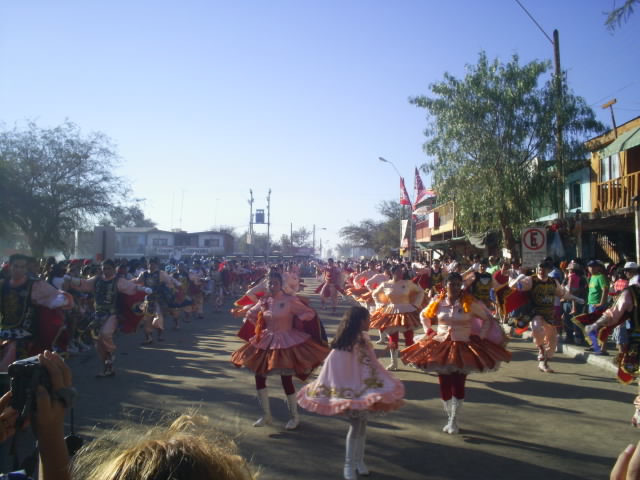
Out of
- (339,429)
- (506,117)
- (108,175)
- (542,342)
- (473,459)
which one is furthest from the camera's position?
(108,175)

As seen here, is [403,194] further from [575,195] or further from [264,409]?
[264,409]

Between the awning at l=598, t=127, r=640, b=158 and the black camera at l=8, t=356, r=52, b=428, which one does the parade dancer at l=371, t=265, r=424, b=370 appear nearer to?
the black camera at l=8, t=356, r=52, b=428

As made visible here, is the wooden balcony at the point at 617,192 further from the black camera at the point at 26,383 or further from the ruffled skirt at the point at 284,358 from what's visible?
the black camera at the point at 26,383

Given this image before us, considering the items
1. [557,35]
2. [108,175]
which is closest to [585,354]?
[557,35]

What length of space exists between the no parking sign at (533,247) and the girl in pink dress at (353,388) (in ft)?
32.3

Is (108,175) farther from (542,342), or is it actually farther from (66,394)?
(66,394)

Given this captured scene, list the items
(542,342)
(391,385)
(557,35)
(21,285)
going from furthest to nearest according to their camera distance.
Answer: (557,35) → (542,342) → (21,285) → (391,385)

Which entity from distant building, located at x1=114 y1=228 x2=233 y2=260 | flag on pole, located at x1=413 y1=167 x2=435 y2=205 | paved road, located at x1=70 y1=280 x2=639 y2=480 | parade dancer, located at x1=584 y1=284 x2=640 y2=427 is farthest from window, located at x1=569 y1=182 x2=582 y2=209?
distant building, located at x1=114 y1=228 x2=233 y2=260

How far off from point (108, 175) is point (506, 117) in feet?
80.3

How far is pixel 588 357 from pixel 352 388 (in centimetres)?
834

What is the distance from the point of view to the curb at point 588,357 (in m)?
10.9

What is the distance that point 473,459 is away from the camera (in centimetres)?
606

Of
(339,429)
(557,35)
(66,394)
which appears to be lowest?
(339,429)

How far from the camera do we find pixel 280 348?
7.32m
